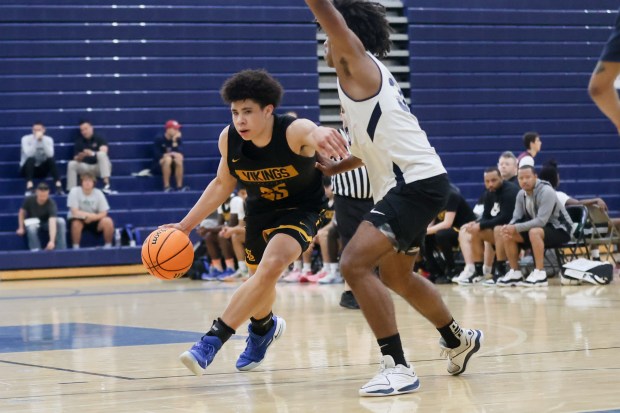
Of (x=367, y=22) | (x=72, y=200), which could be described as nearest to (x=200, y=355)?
(x=367, y=22)

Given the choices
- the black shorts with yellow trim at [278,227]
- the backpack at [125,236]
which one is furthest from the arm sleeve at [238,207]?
the black shorts with yellow trim at [278,227]

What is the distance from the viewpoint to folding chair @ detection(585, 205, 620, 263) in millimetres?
12805

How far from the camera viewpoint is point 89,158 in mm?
17281

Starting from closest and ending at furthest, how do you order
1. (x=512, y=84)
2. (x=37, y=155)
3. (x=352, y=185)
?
(x=352, y=185) < (x=37, y=155) < (x=512, y=84)

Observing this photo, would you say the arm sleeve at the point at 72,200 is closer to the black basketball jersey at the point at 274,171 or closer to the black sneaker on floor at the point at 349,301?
the black sneaker on floor at the point at 349,301

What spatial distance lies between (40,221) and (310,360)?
11262 millimetres

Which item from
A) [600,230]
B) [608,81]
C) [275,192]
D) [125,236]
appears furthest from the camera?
[125,236]

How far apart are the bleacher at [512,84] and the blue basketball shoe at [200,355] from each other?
14.7 meters

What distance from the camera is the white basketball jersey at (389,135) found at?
4.66 metres

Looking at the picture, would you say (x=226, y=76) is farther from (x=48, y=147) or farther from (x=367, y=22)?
(x=367, y=22)

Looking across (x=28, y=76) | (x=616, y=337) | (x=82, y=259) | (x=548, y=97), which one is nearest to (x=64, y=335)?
(x=616, y=337)

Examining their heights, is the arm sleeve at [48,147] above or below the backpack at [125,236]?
above

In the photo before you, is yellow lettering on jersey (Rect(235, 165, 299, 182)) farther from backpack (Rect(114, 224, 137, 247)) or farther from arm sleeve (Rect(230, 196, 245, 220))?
backpack (Rect(114, 224, 137, 247))

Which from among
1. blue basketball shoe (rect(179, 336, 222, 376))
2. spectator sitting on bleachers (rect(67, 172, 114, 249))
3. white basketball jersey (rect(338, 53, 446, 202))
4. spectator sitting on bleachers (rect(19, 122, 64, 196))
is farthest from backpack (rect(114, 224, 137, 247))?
white basketball jersey (rect(338, 53, 446, 202))
